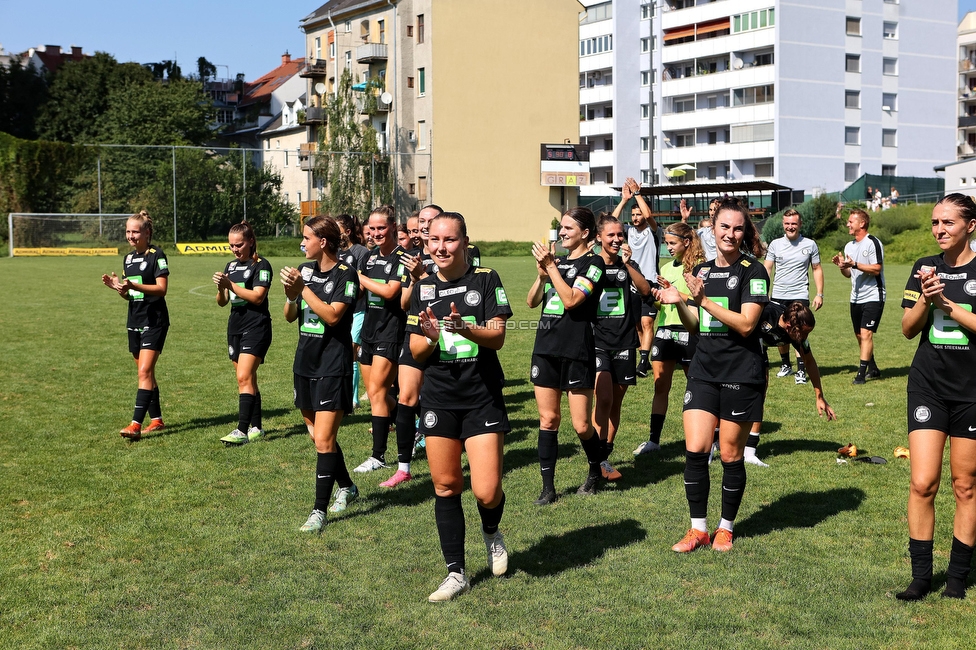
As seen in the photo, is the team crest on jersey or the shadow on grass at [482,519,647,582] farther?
the shadow on grass at [482,519,647,582]

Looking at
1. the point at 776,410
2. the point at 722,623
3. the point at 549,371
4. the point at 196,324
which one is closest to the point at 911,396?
the point at 722,623

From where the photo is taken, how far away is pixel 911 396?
17.0ft

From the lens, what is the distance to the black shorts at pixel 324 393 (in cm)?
657

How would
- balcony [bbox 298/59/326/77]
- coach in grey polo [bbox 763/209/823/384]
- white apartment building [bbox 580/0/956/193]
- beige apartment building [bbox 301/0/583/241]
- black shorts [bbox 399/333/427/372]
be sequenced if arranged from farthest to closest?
white apartment building [bbox 580/0/956/193]
balcony [bbox 298/59/326/77]
beige apartment building [bbox 301/0/583/241]
coach in grey polo [bbox 763/209/823/384]
black shorts [bbox 399/333/427/372]

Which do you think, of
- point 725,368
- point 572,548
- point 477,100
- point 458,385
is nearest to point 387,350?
point 572,548

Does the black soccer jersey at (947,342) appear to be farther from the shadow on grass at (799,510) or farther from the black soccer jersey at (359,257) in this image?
the black soccer jersey at (359,257)

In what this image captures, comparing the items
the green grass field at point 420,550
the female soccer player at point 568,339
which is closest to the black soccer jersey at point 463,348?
the green grass field at point 420,550

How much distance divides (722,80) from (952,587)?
70311 mm

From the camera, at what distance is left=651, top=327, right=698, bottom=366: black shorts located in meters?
8.42

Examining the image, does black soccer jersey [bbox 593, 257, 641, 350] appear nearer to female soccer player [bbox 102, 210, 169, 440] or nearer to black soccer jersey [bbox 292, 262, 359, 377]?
black soccer jersey [bbox 292, 262, 359, 377]

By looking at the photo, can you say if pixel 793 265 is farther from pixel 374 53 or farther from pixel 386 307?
pixel 374 53

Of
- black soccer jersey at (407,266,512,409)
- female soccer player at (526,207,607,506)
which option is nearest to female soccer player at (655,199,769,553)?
female soccer player at (526,207,607,506)

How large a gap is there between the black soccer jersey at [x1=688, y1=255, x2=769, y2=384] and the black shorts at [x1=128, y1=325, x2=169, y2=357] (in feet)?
19.6

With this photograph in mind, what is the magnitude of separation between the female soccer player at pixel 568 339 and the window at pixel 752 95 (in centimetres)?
6639
